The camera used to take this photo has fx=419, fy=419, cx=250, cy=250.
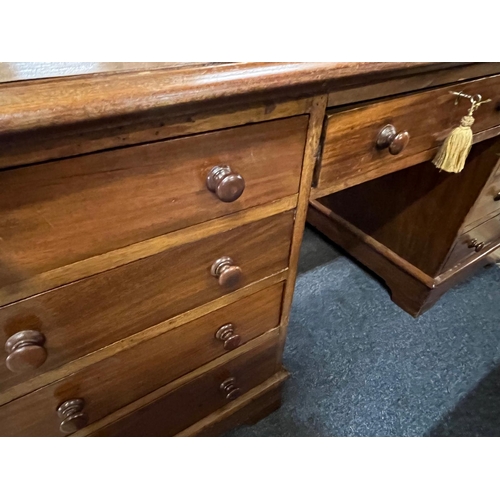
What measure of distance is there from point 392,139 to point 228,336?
1.47 ft

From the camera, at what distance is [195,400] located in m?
0.88

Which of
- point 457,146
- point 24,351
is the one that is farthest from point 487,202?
point 24,351

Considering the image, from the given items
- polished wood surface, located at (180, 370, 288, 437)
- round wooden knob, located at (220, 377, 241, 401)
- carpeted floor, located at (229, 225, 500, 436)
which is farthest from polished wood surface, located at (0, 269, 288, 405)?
carpeted floor, located at (229, 225, 500, 436)

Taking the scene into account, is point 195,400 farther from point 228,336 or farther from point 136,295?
point 136,295

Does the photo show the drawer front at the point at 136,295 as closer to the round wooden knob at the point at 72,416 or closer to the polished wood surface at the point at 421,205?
the round wooden knob at the point at 72,416

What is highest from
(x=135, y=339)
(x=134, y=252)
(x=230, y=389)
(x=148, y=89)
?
(x=148, y=89)

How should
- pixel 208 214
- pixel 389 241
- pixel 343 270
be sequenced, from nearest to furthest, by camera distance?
pixel 208 214 < pixel 389 241 < pixel 343 270

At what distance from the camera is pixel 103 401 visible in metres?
0.70

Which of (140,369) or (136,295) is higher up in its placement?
(136,295)

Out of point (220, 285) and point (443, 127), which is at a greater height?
point (443, 127)

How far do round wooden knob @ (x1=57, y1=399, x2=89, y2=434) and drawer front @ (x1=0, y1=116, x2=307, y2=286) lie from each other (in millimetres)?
275
